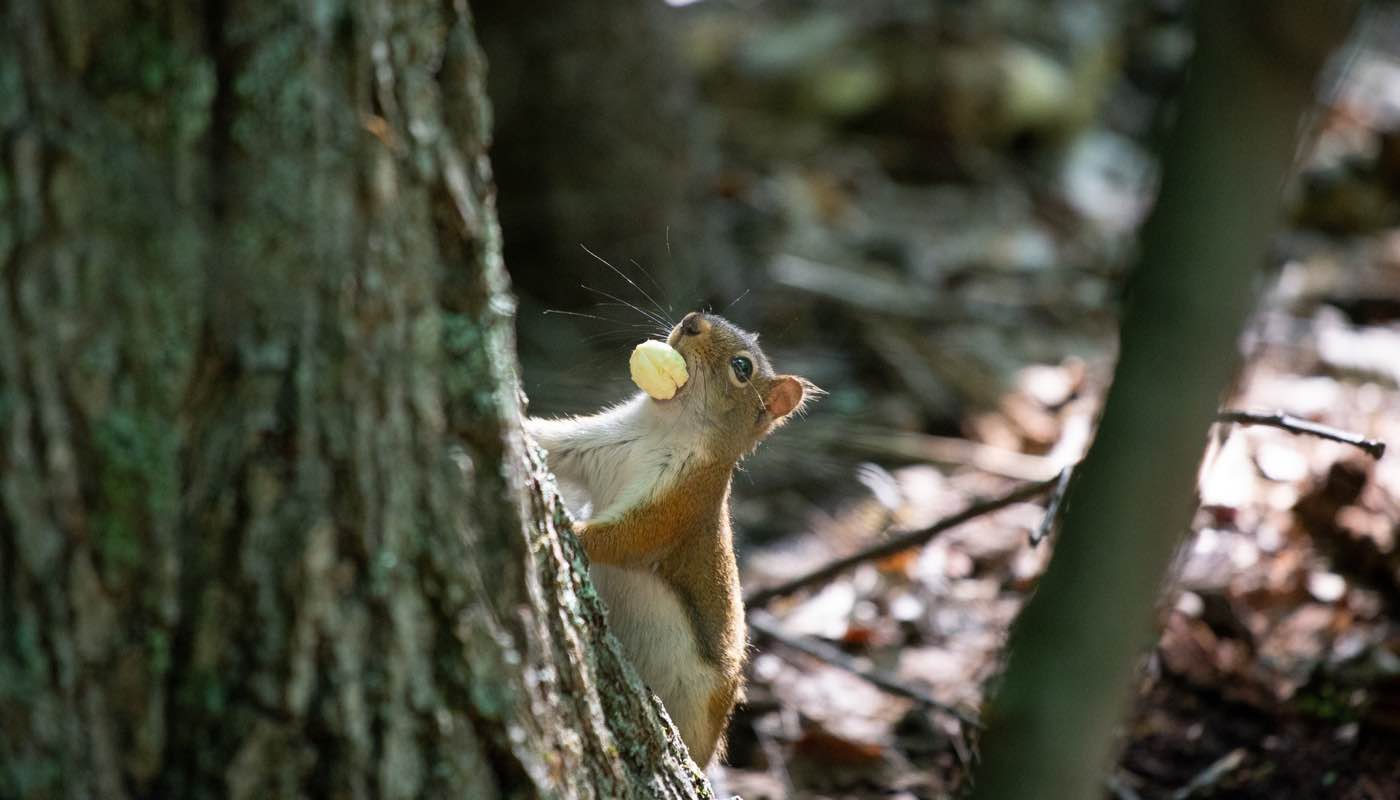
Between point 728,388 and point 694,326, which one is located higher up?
A: point 694,326

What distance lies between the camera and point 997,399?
18.7ft

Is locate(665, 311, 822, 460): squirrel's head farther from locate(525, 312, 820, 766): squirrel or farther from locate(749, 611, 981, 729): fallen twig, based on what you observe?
locate(749, 611, 981, 729): fallen twig

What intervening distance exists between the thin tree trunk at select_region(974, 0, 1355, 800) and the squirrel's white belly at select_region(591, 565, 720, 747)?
1503mm

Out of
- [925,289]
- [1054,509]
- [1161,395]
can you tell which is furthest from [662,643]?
[925,289]

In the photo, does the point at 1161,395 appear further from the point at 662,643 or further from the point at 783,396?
the point at 783,396

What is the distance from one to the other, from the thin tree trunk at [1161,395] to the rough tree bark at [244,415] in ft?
2.23

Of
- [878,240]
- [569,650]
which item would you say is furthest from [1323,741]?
[878,240]

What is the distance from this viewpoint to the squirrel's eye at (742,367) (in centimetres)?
337

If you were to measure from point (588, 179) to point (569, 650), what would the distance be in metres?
4.18

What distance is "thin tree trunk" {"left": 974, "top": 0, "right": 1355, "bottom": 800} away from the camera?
1078 millimetres

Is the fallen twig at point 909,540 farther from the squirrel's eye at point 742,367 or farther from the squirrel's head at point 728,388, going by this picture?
the squirrel's eye at point 742,367

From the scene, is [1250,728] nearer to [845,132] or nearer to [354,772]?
[354,772]

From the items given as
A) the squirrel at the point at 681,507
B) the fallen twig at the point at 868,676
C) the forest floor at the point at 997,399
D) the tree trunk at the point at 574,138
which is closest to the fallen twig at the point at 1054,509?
the forest floor at the point at 997,399

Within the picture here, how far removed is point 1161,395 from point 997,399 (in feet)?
15.0
